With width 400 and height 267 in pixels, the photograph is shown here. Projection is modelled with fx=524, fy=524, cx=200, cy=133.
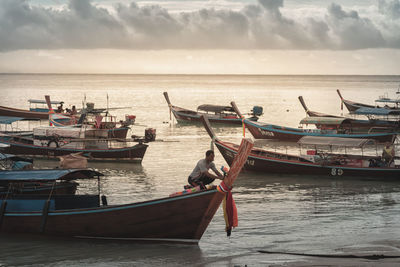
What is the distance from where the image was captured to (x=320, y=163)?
21016mm

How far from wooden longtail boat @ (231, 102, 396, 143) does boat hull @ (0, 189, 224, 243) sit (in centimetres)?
2017

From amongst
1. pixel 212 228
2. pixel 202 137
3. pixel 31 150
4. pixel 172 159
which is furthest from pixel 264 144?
pixel 212 228

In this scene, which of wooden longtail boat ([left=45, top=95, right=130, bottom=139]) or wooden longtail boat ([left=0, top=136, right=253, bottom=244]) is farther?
wooden longtail boat ([left=45, top=95, right=130, bottom=139])

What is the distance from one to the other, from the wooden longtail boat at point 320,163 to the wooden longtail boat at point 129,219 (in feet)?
28.4

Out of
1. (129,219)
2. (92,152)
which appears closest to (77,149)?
(92,152)

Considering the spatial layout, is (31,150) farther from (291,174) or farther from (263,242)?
(263,242)

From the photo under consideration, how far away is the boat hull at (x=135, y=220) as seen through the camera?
11.2 meters

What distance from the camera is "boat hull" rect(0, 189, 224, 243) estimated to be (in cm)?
1120

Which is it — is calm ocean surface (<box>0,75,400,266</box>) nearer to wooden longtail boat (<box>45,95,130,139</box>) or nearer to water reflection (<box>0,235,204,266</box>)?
water reflection (<box>0,235,204,266</box>)

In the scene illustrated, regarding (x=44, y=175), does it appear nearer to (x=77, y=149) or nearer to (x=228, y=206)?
(x=228, y=206)

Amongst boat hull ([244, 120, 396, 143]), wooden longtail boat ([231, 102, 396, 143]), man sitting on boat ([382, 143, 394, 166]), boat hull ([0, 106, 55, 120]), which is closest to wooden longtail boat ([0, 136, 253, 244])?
man sitting on boat ([382, 143, 394, 166])

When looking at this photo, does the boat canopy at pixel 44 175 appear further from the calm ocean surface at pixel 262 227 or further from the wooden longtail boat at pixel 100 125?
the wooden longtail boat at pixel 100 125

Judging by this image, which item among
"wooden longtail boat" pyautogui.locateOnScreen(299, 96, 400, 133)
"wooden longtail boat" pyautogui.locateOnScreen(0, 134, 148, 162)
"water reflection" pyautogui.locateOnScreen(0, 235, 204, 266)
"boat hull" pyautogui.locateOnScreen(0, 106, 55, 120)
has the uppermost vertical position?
"wooden longtail boat" pyautogui.locateOnScreen(299, 96, 400, 133)

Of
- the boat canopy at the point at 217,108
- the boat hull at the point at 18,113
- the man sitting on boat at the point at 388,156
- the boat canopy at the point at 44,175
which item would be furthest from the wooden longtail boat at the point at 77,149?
the boat canopy at the point at 217,108
